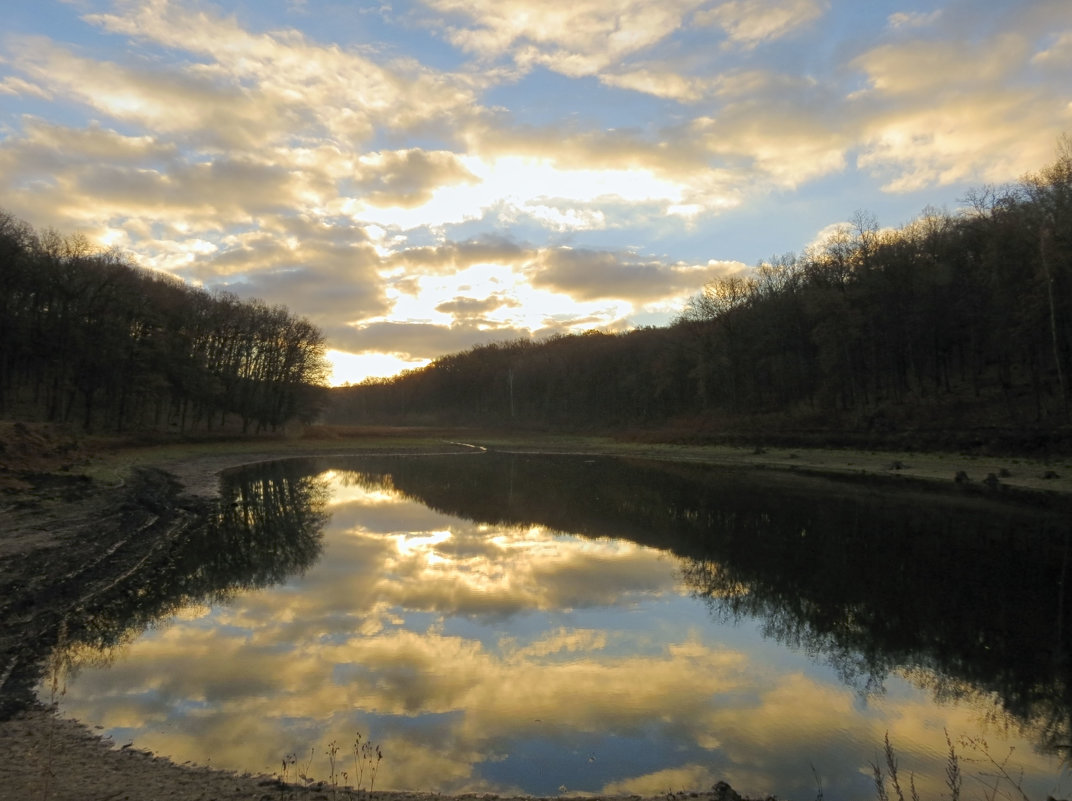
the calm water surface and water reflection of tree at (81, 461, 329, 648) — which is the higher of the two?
water reflection of tree at (81, 461, 329, 648)

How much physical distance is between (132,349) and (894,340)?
6068cm

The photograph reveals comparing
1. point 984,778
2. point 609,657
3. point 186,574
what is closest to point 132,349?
point 186,574

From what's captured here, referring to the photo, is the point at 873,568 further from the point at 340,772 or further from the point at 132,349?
the point at 132,349

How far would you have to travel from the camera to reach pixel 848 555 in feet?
57.8

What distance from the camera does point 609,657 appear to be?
10.6m

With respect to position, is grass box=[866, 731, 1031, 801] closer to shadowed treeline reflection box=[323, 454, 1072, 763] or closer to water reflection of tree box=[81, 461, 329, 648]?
shadowed treeline reflection box=[323, 454, 1072, 763]

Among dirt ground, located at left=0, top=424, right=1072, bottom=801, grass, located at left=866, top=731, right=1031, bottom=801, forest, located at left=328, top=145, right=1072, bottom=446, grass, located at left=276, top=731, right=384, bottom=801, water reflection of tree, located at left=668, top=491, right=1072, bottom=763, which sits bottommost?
water reflection of tree, located at left=668, top=491, right=1072, bottom=763

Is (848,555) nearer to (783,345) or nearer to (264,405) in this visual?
(783,345)

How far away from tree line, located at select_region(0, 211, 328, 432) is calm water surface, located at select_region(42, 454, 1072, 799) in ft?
123

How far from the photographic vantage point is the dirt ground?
19.9 ft

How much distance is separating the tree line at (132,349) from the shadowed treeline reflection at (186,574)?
28.7m

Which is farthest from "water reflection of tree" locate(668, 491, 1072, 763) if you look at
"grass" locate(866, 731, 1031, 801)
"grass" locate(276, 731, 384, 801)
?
"grass" locate(276, 731, 384, 801)

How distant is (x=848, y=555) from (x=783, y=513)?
7.45 metres

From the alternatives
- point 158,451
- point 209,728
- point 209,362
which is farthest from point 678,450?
point 209,728
